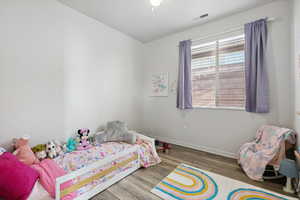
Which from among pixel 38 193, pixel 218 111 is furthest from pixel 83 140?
pixel 218 111

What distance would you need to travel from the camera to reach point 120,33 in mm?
3137

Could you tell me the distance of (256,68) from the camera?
221 cm

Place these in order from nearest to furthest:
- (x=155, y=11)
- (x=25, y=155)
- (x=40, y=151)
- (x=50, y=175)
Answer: (x=50, y=175)
(x=25, y=155)
(x=40, y=151)
(x=155, y=11)

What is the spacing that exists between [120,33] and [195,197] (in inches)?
135

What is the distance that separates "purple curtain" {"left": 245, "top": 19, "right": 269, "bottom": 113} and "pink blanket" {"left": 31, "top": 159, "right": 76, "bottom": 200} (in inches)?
113

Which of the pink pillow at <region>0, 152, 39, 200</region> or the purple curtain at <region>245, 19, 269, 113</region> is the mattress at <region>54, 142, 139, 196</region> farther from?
the purple curtain at <region>245, 19, 269, 113</region>

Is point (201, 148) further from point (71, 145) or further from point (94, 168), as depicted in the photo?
point (71, 145)

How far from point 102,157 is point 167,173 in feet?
3.31

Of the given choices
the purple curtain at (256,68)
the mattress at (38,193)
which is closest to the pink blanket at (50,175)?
the mattress at (38,193)

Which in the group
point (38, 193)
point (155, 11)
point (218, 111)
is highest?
point (155, 11)

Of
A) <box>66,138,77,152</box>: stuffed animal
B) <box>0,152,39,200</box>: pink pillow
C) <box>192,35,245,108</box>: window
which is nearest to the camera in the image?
<box>0,152,39,200</box>: pink pillow

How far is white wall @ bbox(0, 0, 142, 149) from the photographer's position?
1693mm

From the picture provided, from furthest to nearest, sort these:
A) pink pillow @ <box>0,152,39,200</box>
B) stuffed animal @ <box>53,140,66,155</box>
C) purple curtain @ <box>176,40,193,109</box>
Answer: purple curtain @ <box>176,40,193,109</box> → stuffed animal @ <box>53,140,66,155</box> → pink pillow @ <box>0,152,39,200</box>

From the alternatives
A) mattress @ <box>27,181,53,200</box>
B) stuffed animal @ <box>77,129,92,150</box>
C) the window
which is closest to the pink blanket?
mattress @ <box>27,181,53,200</box>
